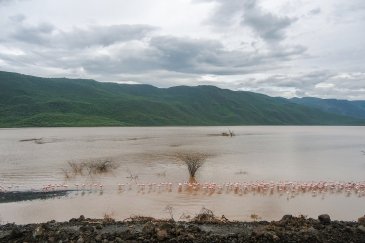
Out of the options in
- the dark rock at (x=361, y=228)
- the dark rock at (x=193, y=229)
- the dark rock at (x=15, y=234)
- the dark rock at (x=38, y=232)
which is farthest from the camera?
the dark rock at (x=193, y=229)

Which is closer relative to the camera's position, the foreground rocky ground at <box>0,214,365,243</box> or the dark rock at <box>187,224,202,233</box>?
the foreground rocky ground at <box>0,214,365,243</box>

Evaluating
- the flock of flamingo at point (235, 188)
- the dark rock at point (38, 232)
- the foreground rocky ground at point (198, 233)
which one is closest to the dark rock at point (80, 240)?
the foreground rocky ground at point (198, 233)

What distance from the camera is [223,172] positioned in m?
35.5

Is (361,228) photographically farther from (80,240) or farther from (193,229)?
(80,240)

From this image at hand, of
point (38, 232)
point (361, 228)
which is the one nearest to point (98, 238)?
point (38, 232)

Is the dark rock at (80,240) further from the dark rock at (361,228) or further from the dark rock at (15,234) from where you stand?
the dark rock at (361,228)

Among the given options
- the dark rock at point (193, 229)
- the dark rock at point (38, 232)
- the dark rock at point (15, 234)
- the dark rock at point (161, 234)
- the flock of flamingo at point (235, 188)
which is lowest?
the flock of flamingo at point (235, 188)

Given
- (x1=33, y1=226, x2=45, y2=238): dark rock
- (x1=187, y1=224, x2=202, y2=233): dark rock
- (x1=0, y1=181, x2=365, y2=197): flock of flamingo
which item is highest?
(x1=187, y1=224, x2=202, y2=233): dark rock

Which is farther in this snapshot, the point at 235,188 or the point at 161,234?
the point at 235,188

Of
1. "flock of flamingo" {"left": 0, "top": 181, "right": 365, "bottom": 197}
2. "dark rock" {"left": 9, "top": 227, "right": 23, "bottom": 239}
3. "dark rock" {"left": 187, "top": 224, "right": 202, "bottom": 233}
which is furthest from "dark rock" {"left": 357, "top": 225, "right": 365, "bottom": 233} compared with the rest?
"flock of flamingo" {"left": 0, "top": 181, "right": 365, "bottom": 197}

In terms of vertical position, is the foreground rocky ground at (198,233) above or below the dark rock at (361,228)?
below

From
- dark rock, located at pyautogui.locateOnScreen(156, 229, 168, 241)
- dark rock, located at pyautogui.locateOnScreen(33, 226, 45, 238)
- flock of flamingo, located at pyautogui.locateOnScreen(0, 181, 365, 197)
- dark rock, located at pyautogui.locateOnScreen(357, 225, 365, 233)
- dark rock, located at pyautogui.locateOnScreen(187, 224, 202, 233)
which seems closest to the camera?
dark rock, located at pyautogui.locateOnScreen(156, 229, 168, 241)

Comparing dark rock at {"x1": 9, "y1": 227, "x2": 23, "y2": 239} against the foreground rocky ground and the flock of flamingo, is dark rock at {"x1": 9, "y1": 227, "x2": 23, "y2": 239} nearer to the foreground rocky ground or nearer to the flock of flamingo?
the foreground rocky ground

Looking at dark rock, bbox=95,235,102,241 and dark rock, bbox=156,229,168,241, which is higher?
dark rock, bbox=156,229,168,241
